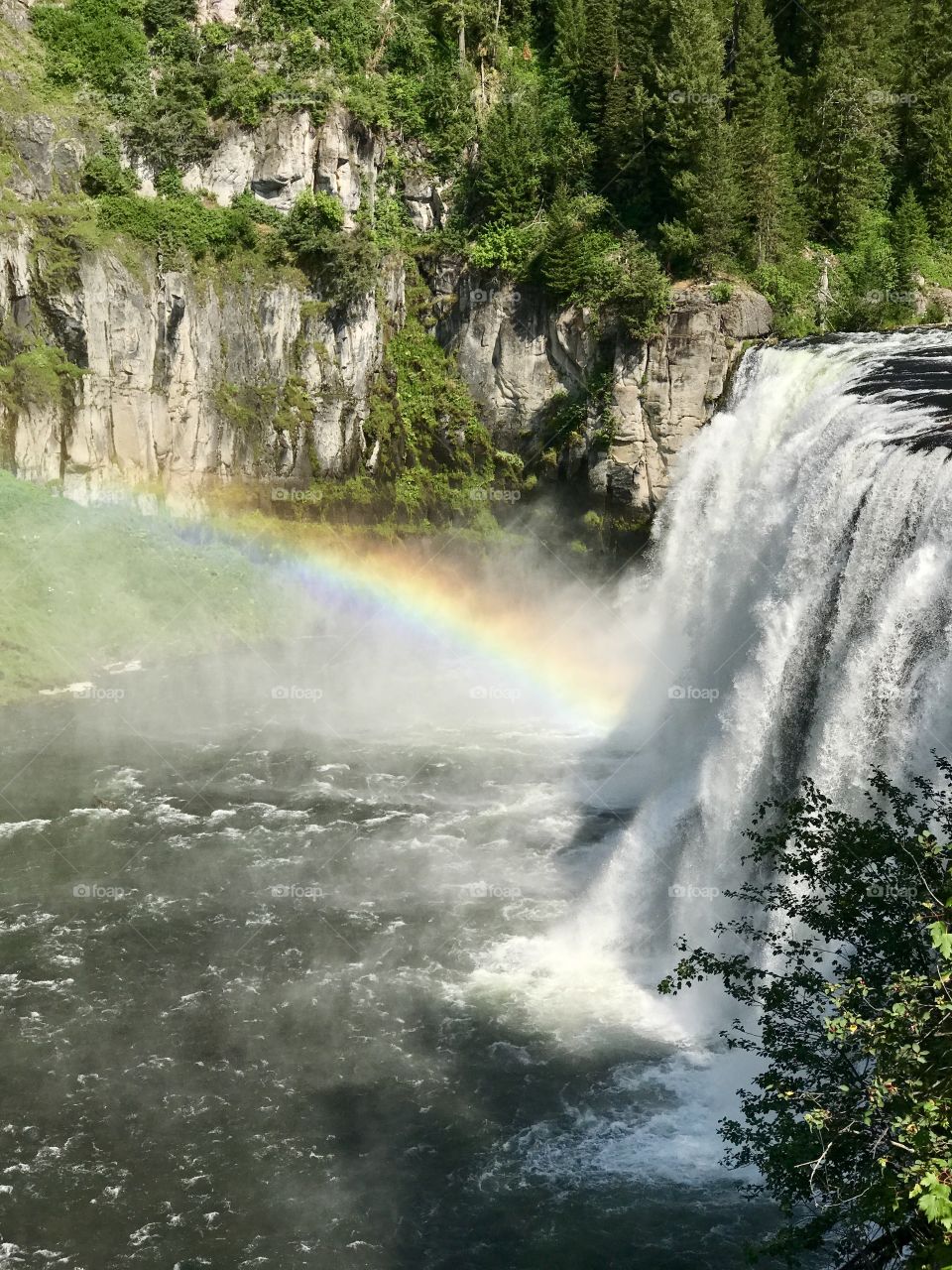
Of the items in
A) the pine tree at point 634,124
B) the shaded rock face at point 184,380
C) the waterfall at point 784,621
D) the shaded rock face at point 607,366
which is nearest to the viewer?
the waterfall at point 784,621

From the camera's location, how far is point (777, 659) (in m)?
24.0

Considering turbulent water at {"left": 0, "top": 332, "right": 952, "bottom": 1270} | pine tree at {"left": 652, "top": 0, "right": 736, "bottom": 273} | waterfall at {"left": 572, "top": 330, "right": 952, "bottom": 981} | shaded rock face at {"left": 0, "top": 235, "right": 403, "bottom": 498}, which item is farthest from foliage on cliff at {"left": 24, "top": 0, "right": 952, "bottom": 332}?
turbulent water at {"left": 0, "top": 332, "right": 952, "bottom": 1270}

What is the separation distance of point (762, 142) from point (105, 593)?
91.7 ft

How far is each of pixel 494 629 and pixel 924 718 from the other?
25629 mm

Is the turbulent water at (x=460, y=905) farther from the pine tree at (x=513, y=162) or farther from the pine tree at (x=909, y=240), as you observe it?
the pine tree at (x=513, y=162)

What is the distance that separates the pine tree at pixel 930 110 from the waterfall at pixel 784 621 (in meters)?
12.6

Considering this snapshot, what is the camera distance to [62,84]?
43.2m

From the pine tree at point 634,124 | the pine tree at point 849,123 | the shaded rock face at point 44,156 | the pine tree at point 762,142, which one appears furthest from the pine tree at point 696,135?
the shaded rock face at point 44,156

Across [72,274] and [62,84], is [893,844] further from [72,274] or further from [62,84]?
[62,84]

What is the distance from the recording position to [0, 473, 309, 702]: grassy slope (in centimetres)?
3691

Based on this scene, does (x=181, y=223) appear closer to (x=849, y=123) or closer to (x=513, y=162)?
(x=513, y=162)

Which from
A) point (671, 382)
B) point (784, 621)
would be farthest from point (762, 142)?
Result: point (784, 621)

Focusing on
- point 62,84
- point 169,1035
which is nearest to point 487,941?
point 169,1035

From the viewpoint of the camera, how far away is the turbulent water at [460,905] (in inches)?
665
